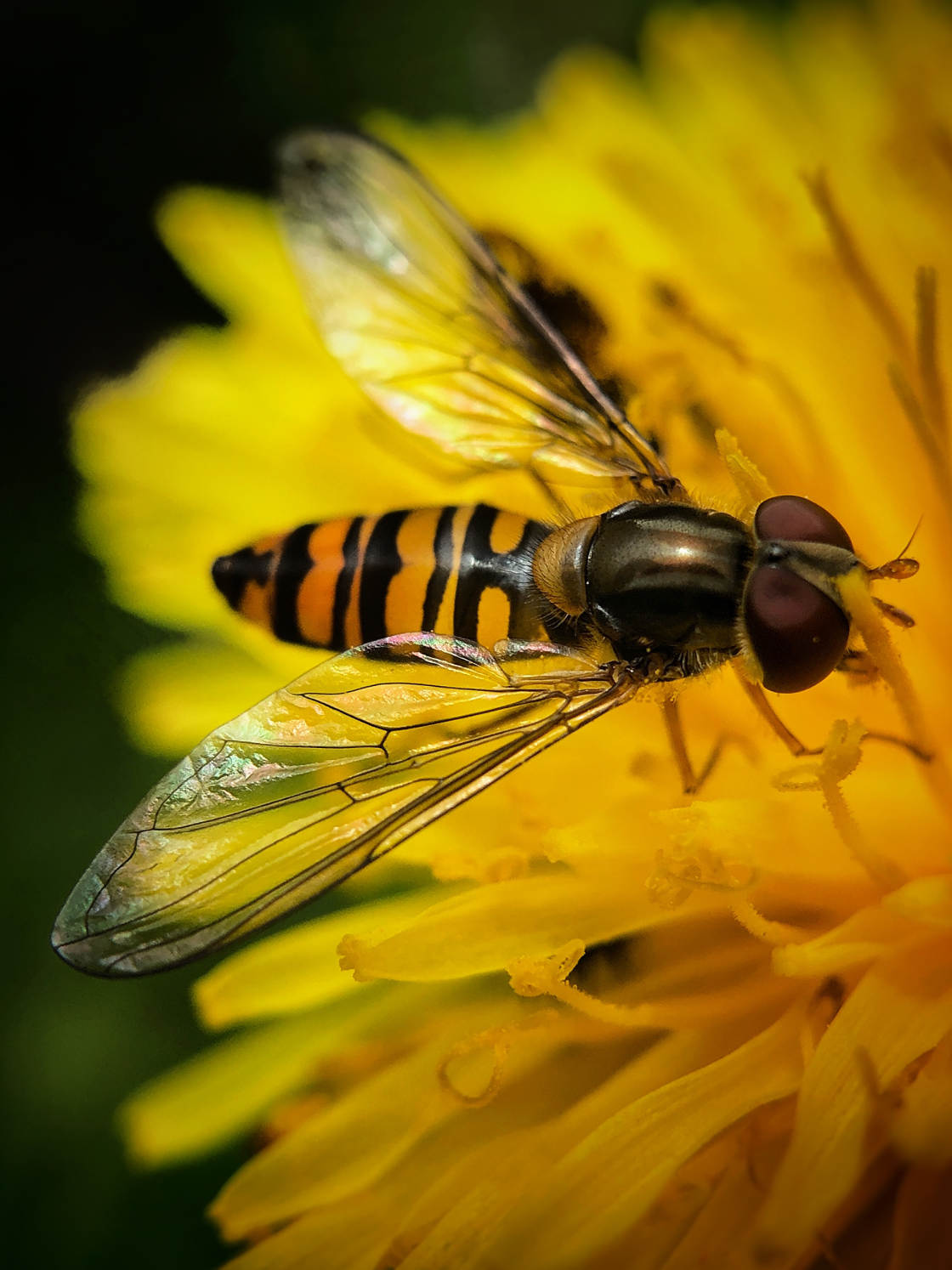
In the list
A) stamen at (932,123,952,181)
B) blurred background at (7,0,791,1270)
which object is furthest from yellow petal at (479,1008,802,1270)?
stamen at (932,123,952,181)

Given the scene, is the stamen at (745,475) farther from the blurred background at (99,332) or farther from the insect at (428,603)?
the blurred background at (99,332)

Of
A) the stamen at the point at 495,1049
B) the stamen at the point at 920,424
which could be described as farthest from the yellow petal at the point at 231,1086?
the stamen at the point at 920,424

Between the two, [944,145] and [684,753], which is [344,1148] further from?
[944,145]

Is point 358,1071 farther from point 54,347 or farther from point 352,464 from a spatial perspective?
point 54,347

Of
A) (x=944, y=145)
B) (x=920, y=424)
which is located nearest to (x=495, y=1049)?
(x=920, y=424)

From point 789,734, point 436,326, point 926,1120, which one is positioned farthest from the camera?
point 436,326

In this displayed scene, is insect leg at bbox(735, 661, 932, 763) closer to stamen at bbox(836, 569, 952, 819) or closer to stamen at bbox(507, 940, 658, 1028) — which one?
stamen at bbox(836, 569, 952, 819)

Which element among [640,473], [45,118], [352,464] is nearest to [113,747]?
[352,464]
